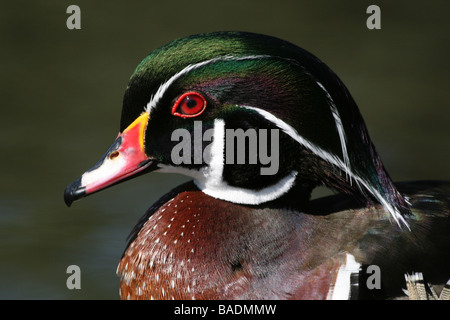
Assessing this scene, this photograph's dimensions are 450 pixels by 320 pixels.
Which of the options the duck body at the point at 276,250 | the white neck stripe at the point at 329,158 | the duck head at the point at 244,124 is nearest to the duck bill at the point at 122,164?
the duck head at the point at 244,124

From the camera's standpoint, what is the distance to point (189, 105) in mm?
2600

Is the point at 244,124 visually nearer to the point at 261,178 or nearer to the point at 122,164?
the point at 261,178

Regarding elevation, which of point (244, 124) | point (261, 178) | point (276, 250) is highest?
point (244, 124)

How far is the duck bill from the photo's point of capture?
2.64 m

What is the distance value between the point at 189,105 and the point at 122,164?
0.29 meters

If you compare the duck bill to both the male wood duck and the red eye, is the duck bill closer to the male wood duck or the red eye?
the male wood duck

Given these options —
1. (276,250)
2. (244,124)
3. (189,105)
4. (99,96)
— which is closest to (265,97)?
(244,124)

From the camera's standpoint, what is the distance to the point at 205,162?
2.71 m

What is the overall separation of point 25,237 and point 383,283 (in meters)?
2.15

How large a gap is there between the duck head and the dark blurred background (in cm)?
134

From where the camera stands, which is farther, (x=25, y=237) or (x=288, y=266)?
(x=25, y=237)

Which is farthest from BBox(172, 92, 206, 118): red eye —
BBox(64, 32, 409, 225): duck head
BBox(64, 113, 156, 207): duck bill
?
BBox(64, 113, 156, 207): duck bill
